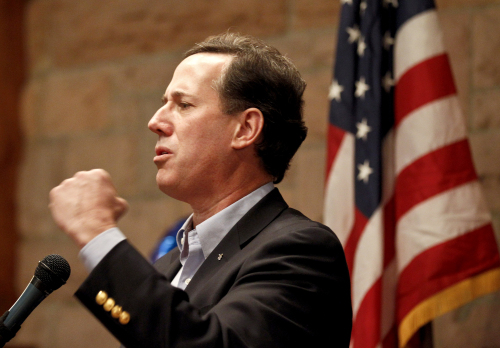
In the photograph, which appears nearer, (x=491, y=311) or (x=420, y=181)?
(x=420, y=181)

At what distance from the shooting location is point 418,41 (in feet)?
7.70

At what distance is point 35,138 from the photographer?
3824mm

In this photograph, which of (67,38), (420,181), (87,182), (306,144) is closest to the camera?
(87,182)

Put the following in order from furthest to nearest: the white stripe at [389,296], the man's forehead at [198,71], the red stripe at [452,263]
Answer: the white stripe at [389,296]
the red stripe at [452,263]
the man's forehead at [198,71]

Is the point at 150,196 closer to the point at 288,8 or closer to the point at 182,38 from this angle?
the point at 182,38

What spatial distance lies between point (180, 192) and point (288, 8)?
6.05ft

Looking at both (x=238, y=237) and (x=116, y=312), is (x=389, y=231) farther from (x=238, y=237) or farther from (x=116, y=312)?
(x=116, y=312)

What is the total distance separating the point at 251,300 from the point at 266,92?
0.70m

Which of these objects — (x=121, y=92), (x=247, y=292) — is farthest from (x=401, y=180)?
(x=121, y=92)

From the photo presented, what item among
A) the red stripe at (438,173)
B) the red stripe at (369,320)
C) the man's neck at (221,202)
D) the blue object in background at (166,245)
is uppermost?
the man's neck at (221,202)

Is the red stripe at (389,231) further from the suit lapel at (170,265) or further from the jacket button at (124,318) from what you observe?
the jacket button at (124,318)

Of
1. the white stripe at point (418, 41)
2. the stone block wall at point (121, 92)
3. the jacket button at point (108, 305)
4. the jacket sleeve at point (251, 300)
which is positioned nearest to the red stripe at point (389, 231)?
the white stripe at point (418, 41)

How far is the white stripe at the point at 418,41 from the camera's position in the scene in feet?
7.68

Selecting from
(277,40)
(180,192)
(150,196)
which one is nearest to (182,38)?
(277,40)
